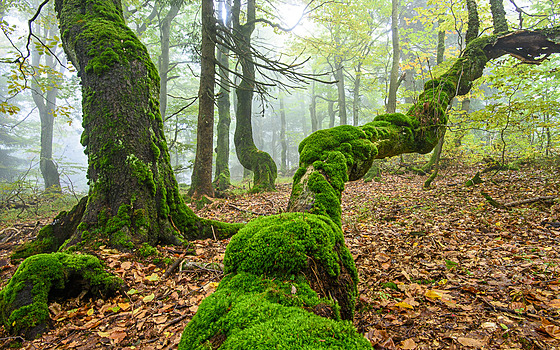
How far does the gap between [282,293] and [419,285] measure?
7.82ft

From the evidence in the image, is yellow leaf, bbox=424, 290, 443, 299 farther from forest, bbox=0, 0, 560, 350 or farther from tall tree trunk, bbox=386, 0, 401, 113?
tall tree trunk, bbox=386, 0, 401, 113

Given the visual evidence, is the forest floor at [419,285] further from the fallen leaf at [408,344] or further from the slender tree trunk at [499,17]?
the slender tree trunk at [499,17]

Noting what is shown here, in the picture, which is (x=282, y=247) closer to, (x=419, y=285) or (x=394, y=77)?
(x=419, y=285)

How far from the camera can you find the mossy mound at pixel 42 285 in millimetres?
2344

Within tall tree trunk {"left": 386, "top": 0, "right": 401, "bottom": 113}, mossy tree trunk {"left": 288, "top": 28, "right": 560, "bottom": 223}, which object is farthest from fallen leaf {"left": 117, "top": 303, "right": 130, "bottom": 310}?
tall tree trunk {"left": 386, "top": 0, "right": 401, "bottom": 113}

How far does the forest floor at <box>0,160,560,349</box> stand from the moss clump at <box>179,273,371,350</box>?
103cm

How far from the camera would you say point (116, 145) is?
12.6 ft

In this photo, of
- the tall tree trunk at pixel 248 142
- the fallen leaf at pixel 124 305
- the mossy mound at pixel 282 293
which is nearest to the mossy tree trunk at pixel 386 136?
the mossy mound at pixel 282 293

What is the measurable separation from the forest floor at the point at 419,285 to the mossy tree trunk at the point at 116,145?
0.47 metres

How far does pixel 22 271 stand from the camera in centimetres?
260

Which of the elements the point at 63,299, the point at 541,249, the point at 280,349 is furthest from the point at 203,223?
the point at 541,249

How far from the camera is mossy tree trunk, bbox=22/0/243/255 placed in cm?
376

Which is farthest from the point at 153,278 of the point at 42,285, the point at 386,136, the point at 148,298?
the point at 386,136

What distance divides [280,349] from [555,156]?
10.7m
